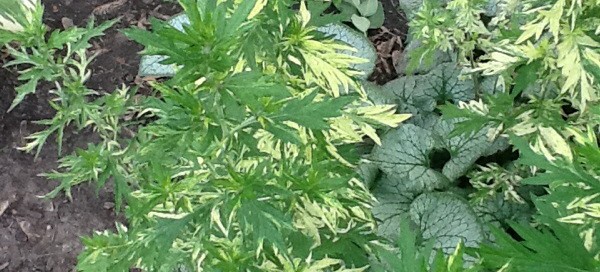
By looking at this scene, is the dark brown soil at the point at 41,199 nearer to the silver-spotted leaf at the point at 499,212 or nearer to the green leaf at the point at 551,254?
the silver-spotted leaf at the point at 499,212

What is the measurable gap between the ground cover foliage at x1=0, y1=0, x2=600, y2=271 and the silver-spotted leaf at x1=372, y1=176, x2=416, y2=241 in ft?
0.31

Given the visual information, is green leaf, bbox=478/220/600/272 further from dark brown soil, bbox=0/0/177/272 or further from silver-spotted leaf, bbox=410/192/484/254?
dark brown soil, bbox=0/0/177/272

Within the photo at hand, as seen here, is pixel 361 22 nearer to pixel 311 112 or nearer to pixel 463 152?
pixel 463 152

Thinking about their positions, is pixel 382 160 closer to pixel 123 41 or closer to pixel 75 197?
pixel 75 197

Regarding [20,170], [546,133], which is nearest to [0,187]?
[20,170]

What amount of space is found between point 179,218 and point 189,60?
10.5 inches

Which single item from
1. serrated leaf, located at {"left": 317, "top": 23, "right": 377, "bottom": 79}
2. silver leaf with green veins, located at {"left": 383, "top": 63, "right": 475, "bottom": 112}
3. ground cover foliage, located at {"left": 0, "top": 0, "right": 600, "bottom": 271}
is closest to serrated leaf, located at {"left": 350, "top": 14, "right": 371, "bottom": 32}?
serrated leaf, located at {"left": 317, "top": 23, "right": 377, "bottom": 79}

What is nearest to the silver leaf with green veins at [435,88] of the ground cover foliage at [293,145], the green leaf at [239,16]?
the ground cover foliage at [293,145]

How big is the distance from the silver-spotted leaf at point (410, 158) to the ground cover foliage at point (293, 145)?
0.11 m

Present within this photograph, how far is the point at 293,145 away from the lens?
1288 millimetres

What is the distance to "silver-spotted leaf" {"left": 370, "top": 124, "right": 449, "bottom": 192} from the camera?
2.06m

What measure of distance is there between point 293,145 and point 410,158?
86cm

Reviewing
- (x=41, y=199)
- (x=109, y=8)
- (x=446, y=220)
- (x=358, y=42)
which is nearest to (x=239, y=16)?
(x=446, y=220)

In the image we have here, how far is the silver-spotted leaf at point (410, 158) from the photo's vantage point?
2.06 metres
